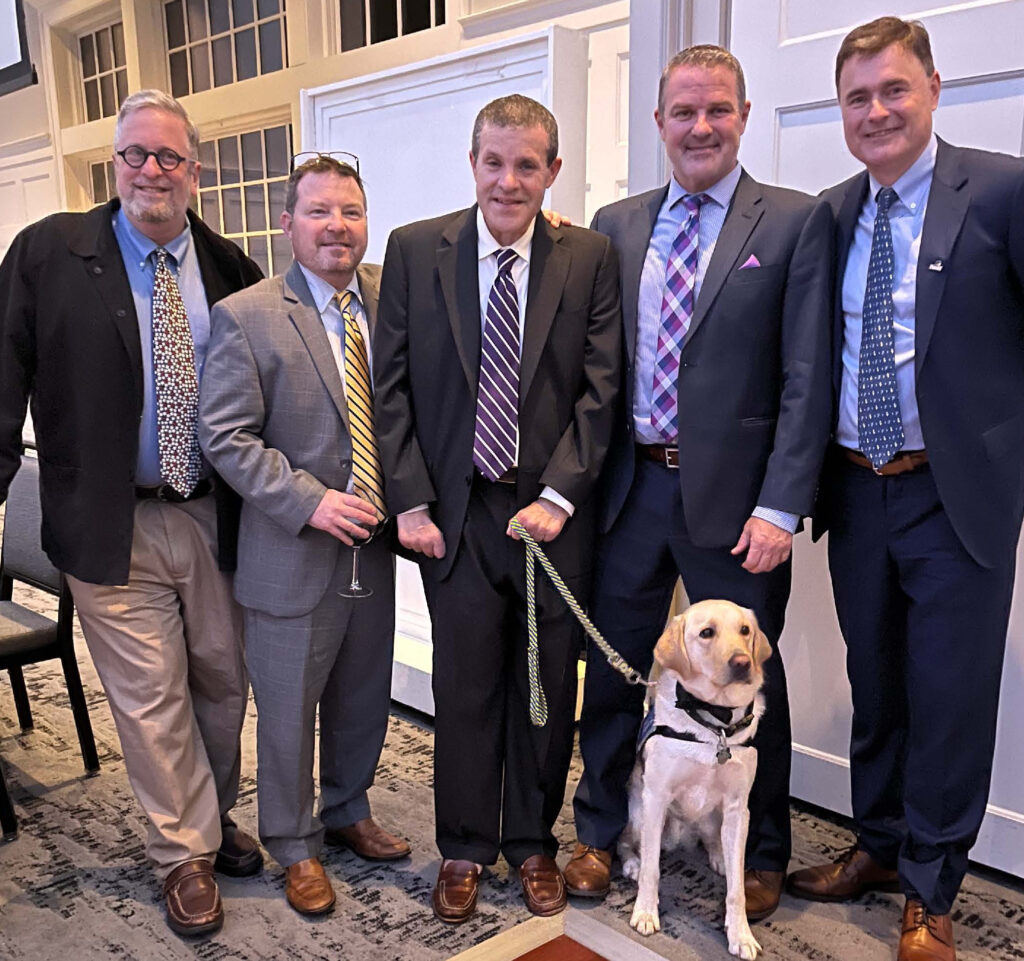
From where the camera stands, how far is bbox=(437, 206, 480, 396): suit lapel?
1936 millimetres

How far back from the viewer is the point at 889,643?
6.57 ft

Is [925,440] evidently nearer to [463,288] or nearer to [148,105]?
[463,288]

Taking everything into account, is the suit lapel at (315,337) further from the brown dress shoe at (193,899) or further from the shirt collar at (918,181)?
the shirt collar at (918,181)

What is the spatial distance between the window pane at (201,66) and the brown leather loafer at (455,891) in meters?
5.10

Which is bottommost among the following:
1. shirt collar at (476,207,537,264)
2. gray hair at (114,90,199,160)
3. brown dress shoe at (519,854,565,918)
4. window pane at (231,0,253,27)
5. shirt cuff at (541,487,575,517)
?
brown dress shoe at (519,854,565,918)

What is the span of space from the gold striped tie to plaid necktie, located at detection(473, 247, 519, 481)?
253 mm

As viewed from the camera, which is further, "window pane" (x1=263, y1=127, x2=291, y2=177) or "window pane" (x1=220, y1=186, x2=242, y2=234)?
"window pane" (x1=220, y1=186, x2=242, y2=234)

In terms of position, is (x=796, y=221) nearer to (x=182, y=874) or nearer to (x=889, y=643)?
(x=889, y=643)

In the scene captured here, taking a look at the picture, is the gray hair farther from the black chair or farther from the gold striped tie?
the black chair

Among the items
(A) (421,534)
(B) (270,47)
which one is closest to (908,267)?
(A) (421,534)

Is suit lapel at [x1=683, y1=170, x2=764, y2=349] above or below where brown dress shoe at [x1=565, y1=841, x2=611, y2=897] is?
above

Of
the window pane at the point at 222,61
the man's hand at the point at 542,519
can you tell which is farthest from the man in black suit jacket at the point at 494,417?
the window pane at the point at 222,61

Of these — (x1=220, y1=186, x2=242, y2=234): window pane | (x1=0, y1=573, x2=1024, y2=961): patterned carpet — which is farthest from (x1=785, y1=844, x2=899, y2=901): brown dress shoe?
(x1=220, y1=186, x2=242, y2=234): window pane

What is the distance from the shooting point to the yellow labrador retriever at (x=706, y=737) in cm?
187
